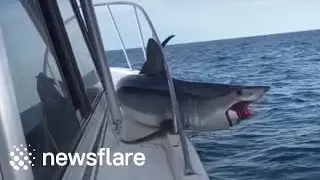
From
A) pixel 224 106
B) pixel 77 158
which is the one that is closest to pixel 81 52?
pixel 77 158

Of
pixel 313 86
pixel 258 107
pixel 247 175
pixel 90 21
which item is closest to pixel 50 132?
pixel 90 21

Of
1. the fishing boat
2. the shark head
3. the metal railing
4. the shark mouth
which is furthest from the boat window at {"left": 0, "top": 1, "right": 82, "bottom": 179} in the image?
the shark mouth

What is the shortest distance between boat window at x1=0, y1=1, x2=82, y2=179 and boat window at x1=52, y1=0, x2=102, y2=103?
3.06ft

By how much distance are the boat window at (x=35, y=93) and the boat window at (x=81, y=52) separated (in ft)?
3.06

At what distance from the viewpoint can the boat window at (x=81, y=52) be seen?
300 centimetres

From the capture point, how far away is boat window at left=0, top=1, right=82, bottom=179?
1371 millimetres

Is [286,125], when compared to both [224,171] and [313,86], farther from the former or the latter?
[313,86]

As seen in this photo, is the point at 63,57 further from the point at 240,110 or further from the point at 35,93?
the point at 240,110

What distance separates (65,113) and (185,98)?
3502 millimetres

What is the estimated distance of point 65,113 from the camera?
6.64 feet

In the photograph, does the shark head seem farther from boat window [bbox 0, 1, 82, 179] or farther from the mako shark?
boat window [bbox 0, 1, 82, 179]

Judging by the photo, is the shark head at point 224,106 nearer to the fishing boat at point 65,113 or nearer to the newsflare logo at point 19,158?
the fishing boat at point 65,113

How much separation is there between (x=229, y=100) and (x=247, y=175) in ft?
2.75

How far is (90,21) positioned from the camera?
2.11 metres
